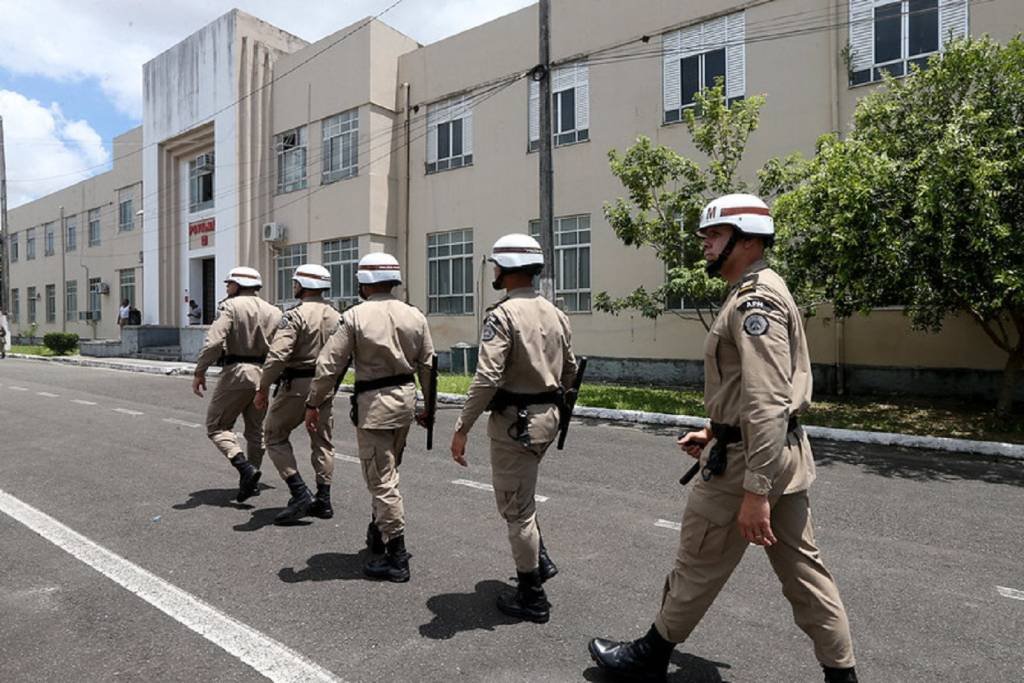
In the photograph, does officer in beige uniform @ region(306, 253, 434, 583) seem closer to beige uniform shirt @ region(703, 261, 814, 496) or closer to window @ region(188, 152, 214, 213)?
beige uniform shirt @ region(703, 261, 814, 496)

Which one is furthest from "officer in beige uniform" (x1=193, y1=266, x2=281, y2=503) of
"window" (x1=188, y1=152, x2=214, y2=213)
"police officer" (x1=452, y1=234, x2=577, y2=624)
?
"window" (x1=188, y1=152, x2=214, y2=213)

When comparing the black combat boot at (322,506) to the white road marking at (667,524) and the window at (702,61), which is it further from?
the window at (702,61)

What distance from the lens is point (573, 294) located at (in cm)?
1688

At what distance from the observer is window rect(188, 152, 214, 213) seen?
25.8 metres

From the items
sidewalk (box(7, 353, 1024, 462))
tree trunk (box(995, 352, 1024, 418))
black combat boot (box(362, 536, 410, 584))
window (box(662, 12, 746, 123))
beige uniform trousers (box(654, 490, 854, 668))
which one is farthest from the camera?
window (box(662, 12, 746, 123))

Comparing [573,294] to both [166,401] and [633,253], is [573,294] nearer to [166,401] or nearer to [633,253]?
[633,253]

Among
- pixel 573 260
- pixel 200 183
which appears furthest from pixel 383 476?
pixel 200 183

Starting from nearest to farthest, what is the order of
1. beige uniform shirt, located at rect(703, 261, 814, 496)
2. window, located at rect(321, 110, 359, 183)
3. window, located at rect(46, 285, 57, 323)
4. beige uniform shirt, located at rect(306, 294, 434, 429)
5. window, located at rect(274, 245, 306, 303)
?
beige uniform shirt, located at rect(703, 261, 814, 496) < beige uniform shirt, located at rect(306, 294, 434, 429) < window, located at rect(321, 110, 359, 183) < window, located at rect(274, 245, 306, 303) < window, located at rect(46, 285, 57, 323)

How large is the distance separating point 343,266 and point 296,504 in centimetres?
1646

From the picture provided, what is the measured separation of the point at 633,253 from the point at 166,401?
31.7 feet

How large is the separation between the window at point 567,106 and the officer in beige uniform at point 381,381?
12961mm

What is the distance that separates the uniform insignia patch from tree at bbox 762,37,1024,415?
21.1 ft

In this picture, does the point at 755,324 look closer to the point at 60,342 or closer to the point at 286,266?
the point at 286,266

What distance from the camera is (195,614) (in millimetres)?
3545
